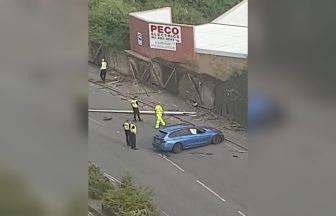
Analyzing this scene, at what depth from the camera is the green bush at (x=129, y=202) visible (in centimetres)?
198

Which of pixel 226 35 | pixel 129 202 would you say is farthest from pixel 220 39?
pixel 129 202

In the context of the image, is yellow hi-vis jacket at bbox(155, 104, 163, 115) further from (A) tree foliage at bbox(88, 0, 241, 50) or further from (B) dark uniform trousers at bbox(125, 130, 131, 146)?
(A) tree foliage at bbox(88, 0, 241, 50)

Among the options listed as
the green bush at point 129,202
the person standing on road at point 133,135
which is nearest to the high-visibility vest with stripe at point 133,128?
the person standing on road at point 133,135

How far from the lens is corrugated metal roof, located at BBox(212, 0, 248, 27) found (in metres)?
1.92

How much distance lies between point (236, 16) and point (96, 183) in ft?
2.61

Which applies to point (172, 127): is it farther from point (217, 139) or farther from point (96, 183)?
point (96, 183)

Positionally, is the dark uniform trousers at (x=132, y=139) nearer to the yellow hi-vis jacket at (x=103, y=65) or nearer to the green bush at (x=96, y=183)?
the green bush at (x=96, y=183)

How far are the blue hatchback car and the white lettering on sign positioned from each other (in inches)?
12.8

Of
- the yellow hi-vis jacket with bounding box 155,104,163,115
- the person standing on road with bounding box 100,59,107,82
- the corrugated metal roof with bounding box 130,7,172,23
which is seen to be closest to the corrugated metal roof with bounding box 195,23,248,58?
the corrugated metal roof with bounding box 130,7,172,23

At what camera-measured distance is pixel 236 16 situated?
196 cm

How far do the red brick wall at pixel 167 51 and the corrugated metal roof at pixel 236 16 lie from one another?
5.8 inches
